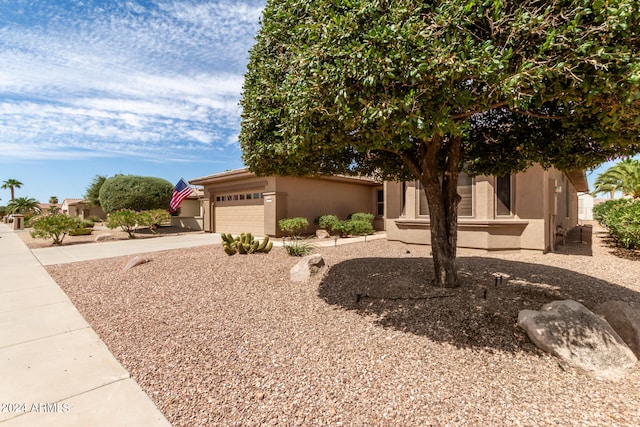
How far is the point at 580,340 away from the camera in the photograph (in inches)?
127

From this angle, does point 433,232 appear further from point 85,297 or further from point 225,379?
point 85,297

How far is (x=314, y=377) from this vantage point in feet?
9.73

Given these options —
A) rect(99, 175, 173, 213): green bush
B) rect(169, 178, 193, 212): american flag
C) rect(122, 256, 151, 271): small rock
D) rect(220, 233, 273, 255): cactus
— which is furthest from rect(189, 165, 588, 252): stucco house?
rect(122, 256, 151, 271): small rock

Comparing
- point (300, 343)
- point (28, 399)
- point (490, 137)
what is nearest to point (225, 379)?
point (300, 343)

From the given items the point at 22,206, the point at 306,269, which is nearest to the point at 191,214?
the point at 306,269

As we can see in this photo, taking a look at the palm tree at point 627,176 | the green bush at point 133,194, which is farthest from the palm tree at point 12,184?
the palm tree at point 627,176

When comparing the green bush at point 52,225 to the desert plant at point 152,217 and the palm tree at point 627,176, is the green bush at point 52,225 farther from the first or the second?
the palm tree at point 627,176

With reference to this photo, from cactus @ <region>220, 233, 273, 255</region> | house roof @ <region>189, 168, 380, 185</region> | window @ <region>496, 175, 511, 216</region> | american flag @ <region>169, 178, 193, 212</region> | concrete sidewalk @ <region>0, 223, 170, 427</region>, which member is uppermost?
house roof @ <region>189, 168, 380, 185</region>

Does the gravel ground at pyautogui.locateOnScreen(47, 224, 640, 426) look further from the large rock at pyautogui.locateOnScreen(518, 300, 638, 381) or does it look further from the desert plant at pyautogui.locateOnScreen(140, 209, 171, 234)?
the desert plant at pyautogui.locateOnScreen(140, 209, 171, 234)

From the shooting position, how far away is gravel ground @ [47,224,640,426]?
253 centimetres

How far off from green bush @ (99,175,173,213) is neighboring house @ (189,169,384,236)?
479 centimetres

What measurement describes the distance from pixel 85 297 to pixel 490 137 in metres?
7.98

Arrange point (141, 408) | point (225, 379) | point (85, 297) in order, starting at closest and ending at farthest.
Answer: point (141, 408) → point (225, 379) → point (85, 297)

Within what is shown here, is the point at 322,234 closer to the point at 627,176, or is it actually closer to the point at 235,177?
the point at 235,177
